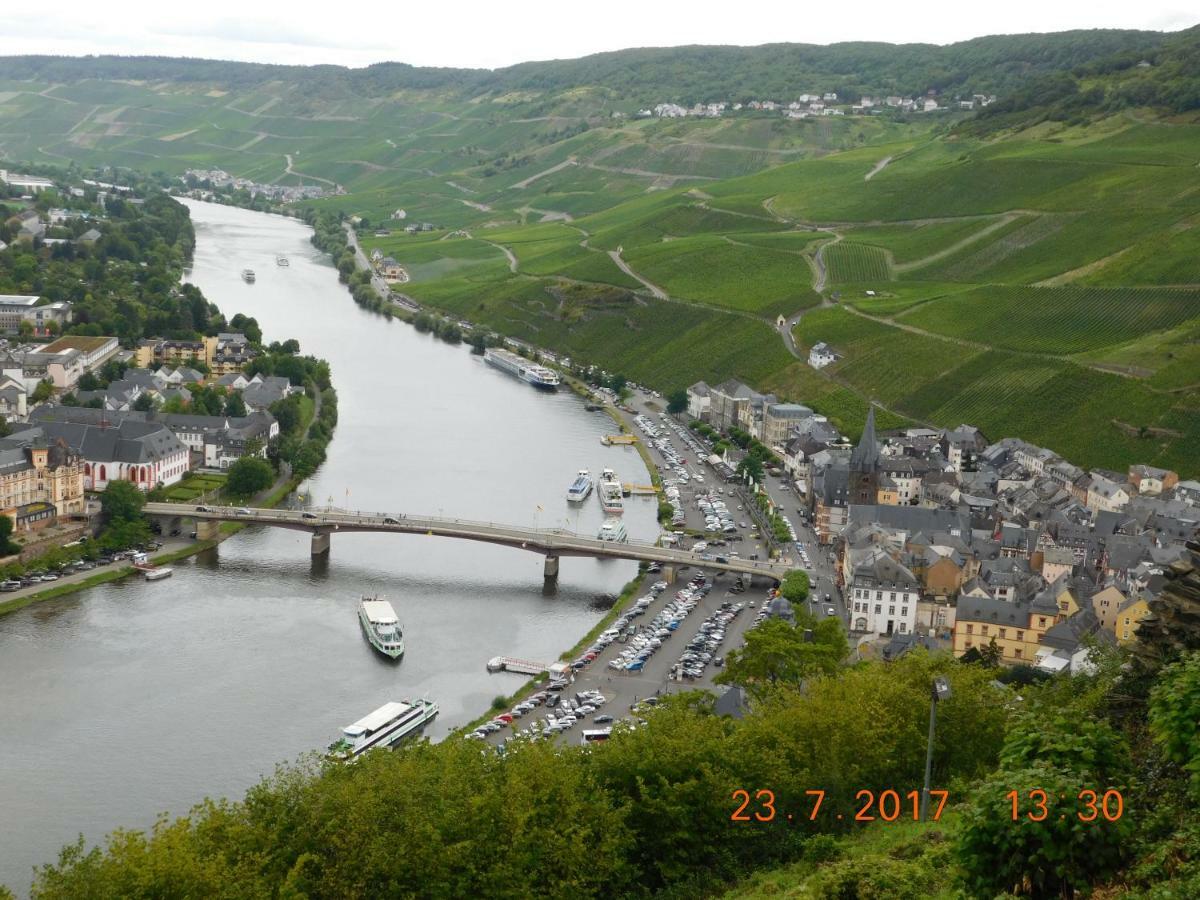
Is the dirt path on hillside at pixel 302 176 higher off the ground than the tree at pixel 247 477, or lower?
higher

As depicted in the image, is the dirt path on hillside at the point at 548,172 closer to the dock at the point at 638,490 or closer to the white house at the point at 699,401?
the white house at the point at 699,401

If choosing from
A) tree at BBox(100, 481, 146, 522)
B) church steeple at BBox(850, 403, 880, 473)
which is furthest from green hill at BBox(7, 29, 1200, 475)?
tree at BBox(100, 481, 146, 522)

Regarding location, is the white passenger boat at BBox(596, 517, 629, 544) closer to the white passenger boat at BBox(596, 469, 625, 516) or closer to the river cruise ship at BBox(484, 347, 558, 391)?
the white passenger boat at BBox(596, 469, 625, 516)

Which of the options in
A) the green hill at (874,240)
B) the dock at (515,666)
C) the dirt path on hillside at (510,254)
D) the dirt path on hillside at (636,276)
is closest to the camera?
the dock at (515,666)

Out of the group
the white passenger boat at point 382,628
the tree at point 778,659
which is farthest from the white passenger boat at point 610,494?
the tree at point 778,659

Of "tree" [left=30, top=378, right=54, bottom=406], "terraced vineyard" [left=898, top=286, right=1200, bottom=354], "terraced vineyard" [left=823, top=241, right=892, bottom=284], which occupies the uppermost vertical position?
"terraced vineyard" [left=823, top=241, right=892, bottom=284]
